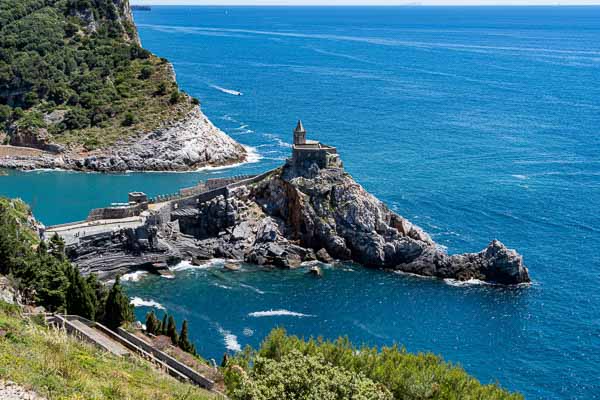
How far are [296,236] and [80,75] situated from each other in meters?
61.9

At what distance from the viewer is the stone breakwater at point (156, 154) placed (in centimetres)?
10356

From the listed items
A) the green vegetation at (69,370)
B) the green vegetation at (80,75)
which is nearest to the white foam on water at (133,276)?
the green vegetation at (69,370)

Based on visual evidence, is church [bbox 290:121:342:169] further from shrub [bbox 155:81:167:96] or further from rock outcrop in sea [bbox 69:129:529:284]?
shrub [bbox 155:81:167:96]

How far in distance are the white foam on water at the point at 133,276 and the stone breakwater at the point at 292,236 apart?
27.4 inches

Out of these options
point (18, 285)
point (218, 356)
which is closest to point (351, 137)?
point (218, 356)

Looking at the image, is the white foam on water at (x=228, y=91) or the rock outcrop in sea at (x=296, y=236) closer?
the rock outcrop in sea at (x=296, y=236)

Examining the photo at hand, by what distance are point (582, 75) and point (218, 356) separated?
15025cm

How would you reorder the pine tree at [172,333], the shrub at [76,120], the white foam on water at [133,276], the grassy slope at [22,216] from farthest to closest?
1. the shrub at [76,120]
2. the white foam on water at [133,276]
3. the grassy slope at [22,216]
4. the pine tree at [172,333]

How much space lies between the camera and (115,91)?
119500 mm

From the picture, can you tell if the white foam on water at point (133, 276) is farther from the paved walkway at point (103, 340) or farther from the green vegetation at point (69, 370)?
the green vegetation at point (69, 370)

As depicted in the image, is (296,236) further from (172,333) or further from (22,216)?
(172,333)

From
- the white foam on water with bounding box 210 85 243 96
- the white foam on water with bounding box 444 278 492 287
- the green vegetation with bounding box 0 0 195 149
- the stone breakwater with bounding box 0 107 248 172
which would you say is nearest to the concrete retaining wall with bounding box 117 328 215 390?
the white foam on water with bounding box 444 278 492 287

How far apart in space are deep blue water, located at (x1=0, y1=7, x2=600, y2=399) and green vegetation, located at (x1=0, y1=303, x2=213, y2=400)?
922 inches

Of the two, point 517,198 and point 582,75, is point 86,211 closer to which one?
point 517,198
